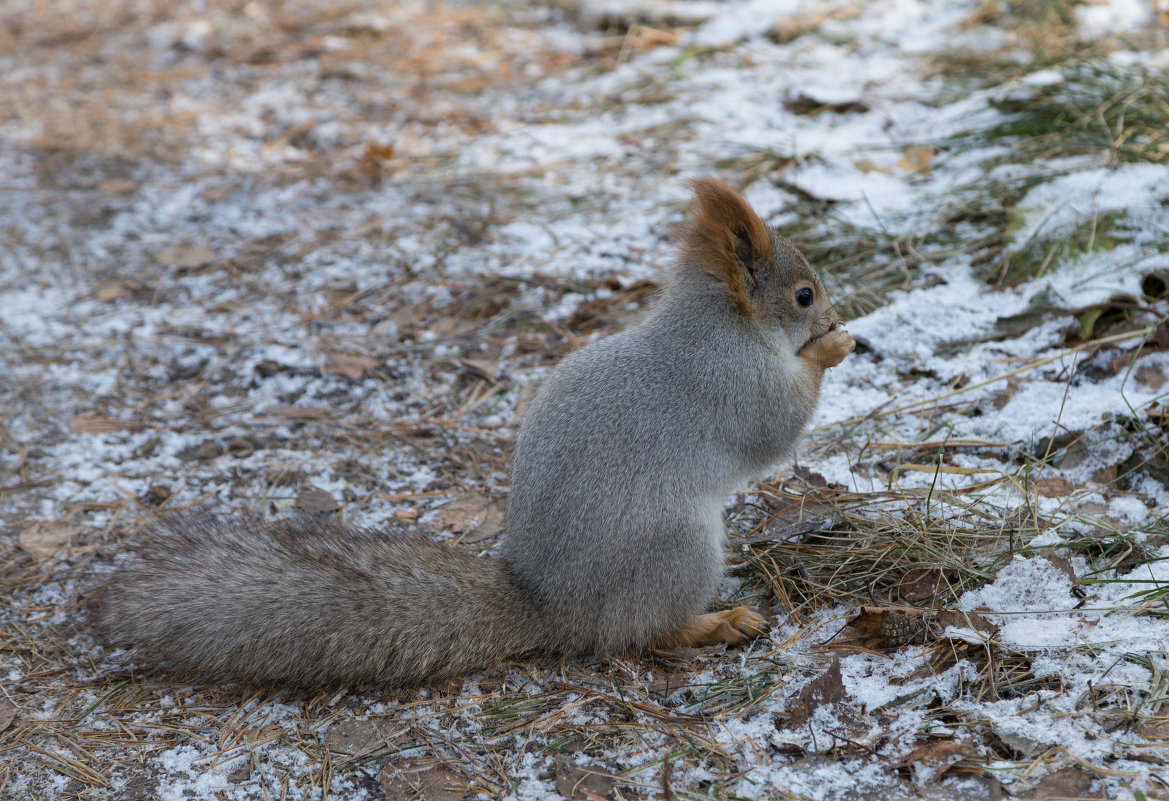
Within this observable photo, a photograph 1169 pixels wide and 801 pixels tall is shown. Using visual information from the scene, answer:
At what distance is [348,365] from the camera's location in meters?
3.31

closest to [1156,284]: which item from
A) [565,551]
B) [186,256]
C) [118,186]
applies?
[565,551]

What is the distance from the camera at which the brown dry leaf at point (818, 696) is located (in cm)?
186

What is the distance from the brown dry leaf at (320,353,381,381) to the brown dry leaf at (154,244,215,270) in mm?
1058

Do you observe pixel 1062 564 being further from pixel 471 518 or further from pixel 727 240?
pixel 471 518

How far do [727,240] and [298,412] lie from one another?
1.59 metres

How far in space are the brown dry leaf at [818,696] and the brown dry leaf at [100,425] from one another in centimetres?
226

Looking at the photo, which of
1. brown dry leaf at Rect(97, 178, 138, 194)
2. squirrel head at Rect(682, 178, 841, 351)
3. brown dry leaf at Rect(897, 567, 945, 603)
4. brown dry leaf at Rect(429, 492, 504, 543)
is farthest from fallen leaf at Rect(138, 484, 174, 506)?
brown dry leaf at Rect(97, 178, 138, 194)

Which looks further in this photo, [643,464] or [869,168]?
[869,168]

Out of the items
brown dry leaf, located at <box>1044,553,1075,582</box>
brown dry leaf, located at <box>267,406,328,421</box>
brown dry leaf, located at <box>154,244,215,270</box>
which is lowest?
brown dry leaf, located at <box>1044,553,1075,582</box>

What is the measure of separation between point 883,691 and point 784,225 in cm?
213

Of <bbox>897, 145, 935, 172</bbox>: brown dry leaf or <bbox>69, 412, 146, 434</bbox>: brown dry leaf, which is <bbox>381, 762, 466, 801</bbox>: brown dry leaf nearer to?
<bbox>69, 412, 146, 434</bbox>: brown dry leaf

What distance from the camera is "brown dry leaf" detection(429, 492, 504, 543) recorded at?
8.49 feet

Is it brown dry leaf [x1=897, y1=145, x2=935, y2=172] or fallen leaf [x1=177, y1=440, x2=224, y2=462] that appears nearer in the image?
fallen leaf [x1=177, y1=440, x2=224, y2=462]

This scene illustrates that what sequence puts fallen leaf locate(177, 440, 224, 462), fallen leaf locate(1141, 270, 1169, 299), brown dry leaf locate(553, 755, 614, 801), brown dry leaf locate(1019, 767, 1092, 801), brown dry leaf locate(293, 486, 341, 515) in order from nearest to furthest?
brown dry leaf locate(1019, 767, 1092, 801) < brown dry leaf locate(553, 755, 614, 801) < brown dry leaf locate(293, 486, 341, 515) < fallen leaf locate(1141, 270, 1169, 299) < fallen leaf locate(177, 440, 224, 462)
